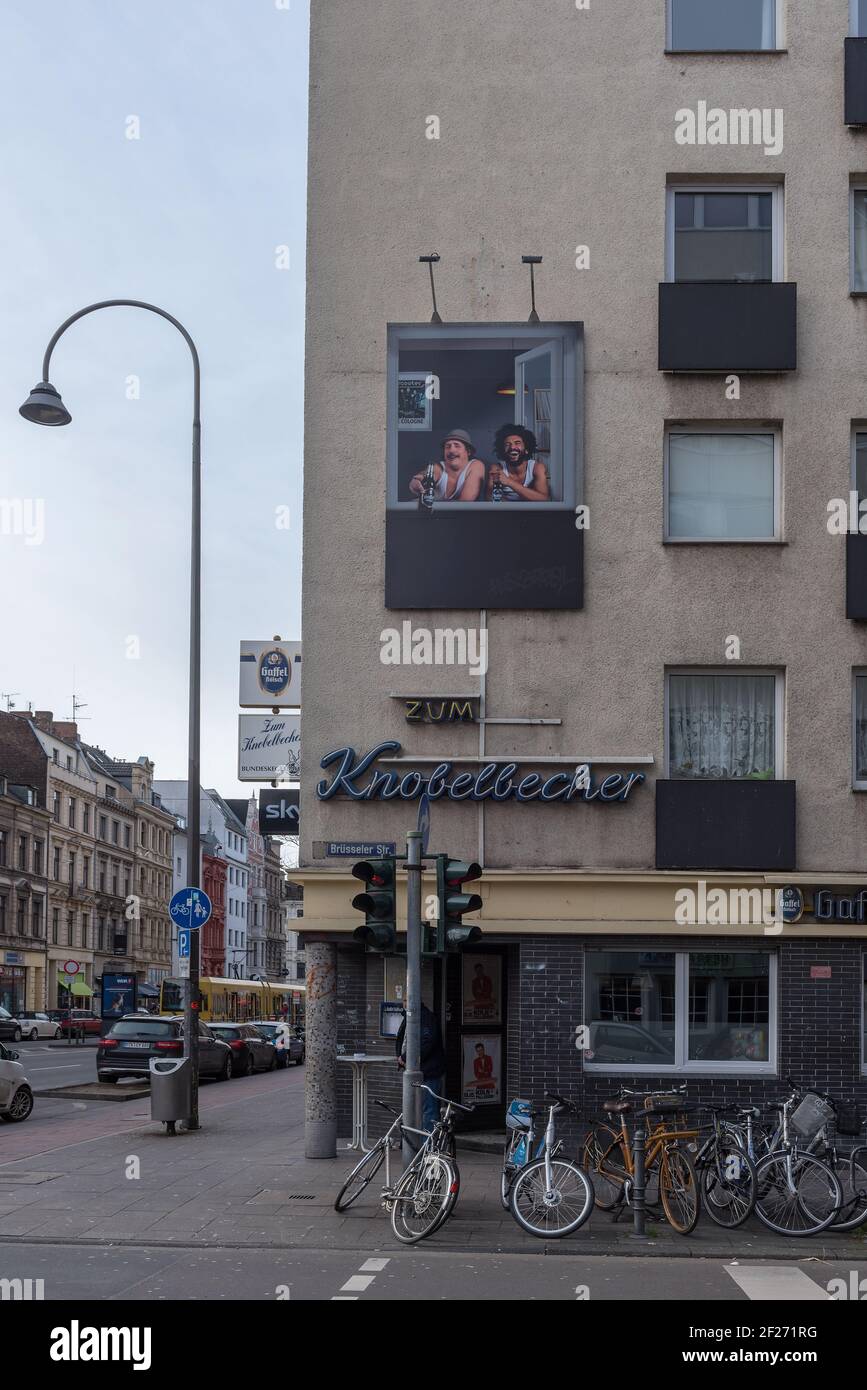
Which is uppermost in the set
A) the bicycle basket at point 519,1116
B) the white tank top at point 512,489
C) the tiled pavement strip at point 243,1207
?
the white tank top at point 512,489

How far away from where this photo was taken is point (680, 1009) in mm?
16938

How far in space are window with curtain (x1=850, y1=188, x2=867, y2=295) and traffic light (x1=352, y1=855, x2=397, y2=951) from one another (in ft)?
30.5

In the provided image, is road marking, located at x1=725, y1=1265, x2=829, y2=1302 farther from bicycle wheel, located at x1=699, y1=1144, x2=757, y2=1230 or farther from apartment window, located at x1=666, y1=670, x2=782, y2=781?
apartment window, located at x1=666, y1=670, x2=782, y2=781

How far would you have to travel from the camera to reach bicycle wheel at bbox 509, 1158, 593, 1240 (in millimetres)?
11945

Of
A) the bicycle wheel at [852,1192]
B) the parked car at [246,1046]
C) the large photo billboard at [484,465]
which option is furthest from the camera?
the parked car at [246,1046]

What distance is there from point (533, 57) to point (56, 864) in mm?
70326

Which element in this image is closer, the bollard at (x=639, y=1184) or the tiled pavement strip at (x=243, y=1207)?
the tiled pavement strip at (x=243, y=1207)

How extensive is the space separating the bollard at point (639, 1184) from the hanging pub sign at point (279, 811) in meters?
8.38

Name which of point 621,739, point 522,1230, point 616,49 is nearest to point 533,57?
point 616,49

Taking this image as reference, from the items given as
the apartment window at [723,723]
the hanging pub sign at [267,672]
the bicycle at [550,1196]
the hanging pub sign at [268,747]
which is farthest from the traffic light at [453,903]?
the hanging pub sign at [267,672]

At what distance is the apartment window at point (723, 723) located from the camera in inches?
685

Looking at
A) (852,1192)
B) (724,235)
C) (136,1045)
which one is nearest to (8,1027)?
(136,1045)

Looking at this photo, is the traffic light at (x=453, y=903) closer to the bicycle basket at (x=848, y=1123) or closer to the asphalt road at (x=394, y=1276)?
the asphalt road at (x=394, y=1276)

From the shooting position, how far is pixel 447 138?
18.5 meters
